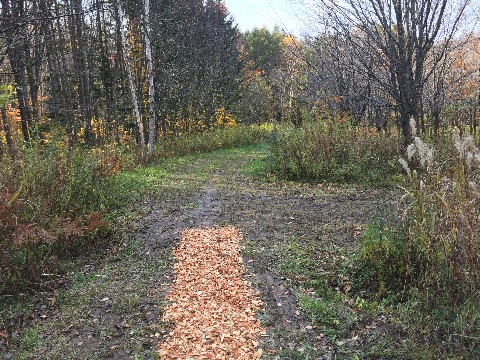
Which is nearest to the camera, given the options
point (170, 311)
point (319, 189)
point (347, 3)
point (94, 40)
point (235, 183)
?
point (170, 311)

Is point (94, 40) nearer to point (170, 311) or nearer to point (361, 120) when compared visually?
point (361, 120)

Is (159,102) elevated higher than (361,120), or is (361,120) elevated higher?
(159,102)

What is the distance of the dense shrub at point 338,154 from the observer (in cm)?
936

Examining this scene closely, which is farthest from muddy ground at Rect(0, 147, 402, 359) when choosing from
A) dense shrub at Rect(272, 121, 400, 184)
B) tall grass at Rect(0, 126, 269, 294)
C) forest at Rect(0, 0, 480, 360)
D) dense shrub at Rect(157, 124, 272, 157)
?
dense shrub at Rect(157, 124, 272, 157)

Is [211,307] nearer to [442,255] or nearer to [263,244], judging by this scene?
[263,244]

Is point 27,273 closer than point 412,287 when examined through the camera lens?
No

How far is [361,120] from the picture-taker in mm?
12664

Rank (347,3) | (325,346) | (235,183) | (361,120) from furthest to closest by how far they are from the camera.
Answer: (361,120) → (235,183) → (347,3) → (325,346)

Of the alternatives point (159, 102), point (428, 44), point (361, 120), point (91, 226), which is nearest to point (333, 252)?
point (91, 226)

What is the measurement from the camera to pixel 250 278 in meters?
4.40

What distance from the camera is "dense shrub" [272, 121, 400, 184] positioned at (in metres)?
9.36

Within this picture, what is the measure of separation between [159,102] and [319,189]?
1093 centimetres

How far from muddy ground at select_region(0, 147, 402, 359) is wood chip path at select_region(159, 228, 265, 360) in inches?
4.8

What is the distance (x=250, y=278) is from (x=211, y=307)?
708 millimetres
